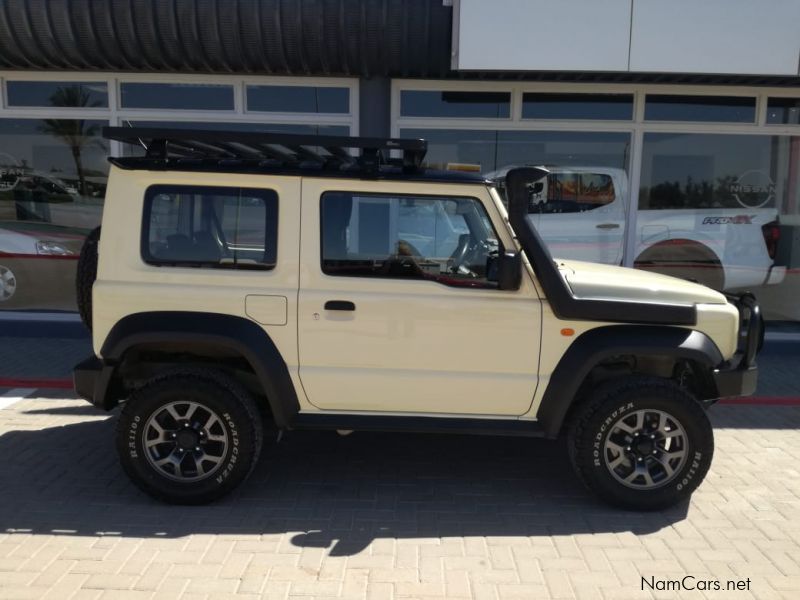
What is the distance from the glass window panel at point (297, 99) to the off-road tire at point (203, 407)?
464cm

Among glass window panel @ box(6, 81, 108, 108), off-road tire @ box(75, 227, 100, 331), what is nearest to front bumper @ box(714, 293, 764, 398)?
off-road tire @ box(75, 227, 100, 331)

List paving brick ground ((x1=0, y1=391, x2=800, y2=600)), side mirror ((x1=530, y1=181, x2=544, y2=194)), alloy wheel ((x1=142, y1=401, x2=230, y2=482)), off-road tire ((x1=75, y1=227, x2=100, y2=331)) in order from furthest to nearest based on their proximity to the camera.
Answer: side mirror ((x1=530, y1=181, x2=544, y2=194)) → off-road tire ((x1=75, y1=227, x2=100, y2=331)) → alloy wheel ((x1=142, y1=401, x2=230, y2=482)) → paving brick ground ((x1=0, y1=391, x2=800, y2=600))

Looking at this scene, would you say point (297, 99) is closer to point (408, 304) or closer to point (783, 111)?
point (408, 304)

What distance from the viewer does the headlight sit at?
7973 mm

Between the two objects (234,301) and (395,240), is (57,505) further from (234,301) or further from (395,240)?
(395,240)

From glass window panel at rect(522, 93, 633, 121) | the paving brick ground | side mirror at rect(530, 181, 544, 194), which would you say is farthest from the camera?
glass window panel at rect(522, 93, 633, 121)

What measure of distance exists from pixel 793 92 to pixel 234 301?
6.93m

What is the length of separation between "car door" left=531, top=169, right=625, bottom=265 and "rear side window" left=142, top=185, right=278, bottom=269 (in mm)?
4546

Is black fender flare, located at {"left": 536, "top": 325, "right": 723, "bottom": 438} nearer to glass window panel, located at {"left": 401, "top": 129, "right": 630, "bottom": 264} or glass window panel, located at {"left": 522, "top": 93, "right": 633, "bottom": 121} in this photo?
glass window panel, located at {"left": 401, "top": 129, "right": 630, "bottom": 264}

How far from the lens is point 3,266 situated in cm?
796

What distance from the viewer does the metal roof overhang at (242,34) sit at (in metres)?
6.34

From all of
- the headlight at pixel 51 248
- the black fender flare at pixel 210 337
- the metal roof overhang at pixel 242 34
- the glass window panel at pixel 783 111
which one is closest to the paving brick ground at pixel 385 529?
the black fender flare at pixel 210 337

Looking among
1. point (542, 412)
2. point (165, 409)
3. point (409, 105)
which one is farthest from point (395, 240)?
point (409, 105)

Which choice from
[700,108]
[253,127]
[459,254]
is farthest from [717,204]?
[253,127]
